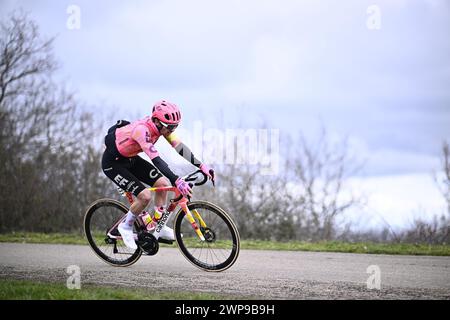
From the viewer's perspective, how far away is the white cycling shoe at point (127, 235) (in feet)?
28.3

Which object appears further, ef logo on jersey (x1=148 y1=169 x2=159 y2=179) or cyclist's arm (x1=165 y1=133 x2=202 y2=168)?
ef logo on jersey (x1=148 y1=169 x2=159 y2=179)

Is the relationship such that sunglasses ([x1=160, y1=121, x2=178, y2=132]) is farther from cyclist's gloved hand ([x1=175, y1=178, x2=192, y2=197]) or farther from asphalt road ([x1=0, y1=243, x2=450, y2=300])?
asphalt road ([x1=0, y1=243, x2=450, y2=300])

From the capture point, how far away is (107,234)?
906 centimetres

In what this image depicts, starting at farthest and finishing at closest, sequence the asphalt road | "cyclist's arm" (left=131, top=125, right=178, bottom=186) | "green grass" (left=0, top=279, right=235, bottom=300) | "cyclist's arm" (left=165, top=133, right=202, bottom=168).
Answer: "cyclist's arm" (left=165, top=133, right=202, bottom=168)
"cyclist's arm" (left=131, top=125, right=178, bottom=186)
the asphalt road
"green grass" (left=0, top=279, right=235, bottom=300)

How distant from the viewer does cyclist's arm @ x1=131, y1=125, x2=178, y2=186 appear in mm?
7934

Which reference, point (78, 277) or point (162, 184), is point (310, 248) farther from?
point (78, 277)

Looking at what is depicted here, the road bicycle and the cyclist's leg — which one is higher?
the cyclist's leg

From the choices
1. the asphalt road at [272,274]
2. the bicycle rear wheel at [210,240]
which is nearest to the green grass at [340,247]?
the asphalt road at [272,274]

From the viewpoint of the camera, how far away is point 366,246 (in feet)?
41.3

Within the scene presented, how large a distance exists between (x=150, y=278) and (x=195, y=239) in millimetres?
815

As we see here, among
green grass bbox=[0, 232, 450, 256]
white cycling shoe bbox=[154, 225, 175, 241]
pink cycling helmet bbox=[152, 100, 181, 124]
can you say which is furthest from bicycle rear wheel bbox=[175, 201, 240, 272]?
green grass bbox=[0, 232, 450, 256]

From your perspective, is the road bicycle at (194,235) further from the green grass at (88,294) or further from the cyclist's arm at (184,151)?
the green grass at (88,294)

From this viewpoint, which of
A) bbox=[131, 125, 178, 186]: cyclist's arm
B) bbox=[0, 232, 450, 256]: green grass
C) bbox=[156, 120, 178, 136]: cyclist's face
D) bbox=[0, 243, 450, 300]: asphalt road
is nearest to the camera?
bbox=[0, 243, 450, 300]: asphalt road
